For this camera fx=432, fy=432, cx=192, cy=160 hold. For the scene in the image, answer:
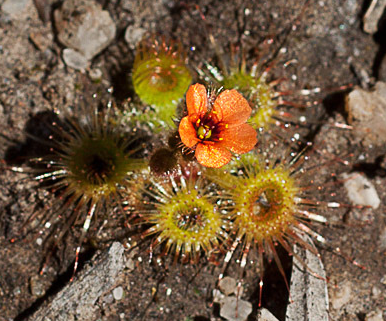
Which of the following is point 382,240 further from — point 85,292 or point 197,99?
point 85,292

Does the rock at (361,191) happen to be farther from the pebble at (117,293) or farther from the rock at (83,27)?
the rock at (83,27)

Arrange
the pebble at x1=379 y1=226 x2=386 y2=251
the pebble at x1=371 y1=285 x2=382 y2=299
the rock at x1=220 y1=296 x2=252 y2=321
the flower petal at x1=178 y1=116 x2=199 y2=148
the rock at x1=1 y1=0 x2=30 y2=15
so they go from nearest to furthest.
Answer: the flower petal at x1=178 y1=116 x2=199 y2=148
the rock at x1=220 y1=296 x2=252 y2=321
the pebble at x1=371 y1=285 x2=382 y2=299
the pebble at x1=379 y1=226 x2=386 y2=251
the rock at x1=1 y1=0 x2=30 y2=15

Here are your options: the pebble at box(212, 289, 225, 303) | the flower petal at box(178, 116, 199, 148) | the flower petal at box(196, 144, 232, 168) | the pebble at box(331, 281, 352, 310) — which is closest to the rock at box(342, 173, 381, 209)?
the pebble at box(331, 281, 352, 310)

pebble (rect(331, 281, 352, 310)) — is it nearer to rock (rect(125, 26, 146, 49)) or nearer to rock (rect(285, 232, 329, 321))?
rock (rect(285, 232, 329, 321))

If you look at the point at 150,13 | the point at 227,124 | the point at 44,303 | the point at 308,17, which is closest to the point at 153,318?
the point at 44,303

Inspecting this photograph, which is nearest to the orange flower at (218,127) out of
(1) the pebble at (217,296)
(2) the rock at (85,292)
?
(2) the rock at (85,292)
